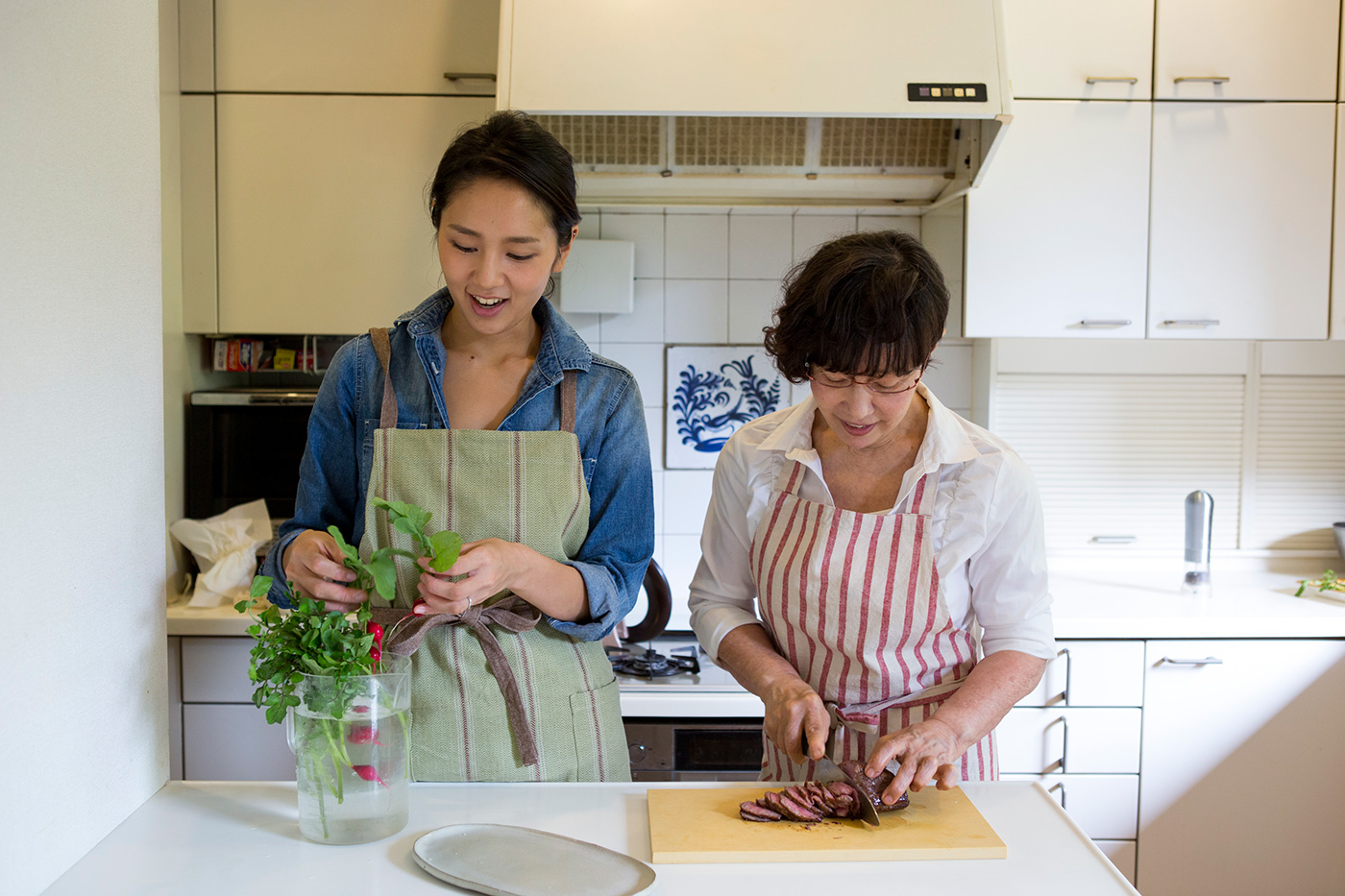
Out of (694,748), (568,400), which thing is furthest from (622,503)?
(694,748)

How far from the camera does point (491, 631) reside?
114cm

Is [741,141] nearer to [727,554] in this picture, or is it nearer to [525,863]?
[727,554]

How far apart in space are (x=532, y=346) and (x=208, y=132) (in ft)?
4.48

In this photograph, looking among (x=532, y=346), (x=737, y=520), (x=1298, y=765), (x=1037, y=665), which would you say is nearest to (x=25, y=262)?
(x=532, y=346)

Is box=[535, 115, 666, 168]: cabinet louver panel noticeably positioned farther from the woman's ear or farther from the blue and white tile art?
the woman's ear

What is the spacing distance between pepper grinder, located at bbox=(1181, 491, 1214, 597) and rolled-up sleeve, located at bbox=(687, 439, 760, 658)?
1411 millimetres

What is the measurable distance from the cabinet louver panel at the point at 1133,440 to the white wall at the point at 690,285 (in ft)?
1.21

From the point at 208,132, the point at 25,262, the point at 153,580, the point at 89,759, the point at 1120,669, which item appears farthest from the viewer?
the point at 208,132

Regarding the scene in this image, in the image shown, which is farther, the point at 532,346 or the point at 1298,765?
the point at 1298,765

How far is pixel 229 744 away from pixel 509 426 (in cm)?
126

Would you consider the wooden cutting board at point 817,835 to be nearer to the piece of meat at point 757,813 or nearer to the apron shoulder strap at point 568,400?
the piece of meat at point 757,813

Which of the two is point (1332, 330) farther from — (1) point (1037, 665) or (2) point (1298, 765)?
(1) point (1037, 665)

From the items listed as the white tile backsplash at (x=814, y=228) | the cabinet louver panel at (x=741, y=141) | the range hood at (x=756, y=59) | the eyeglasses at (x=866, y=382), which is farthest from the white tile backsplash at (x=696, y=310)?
the eyeglasses at (x=866, y=382)

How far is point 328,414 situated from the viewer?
3.90 feet
